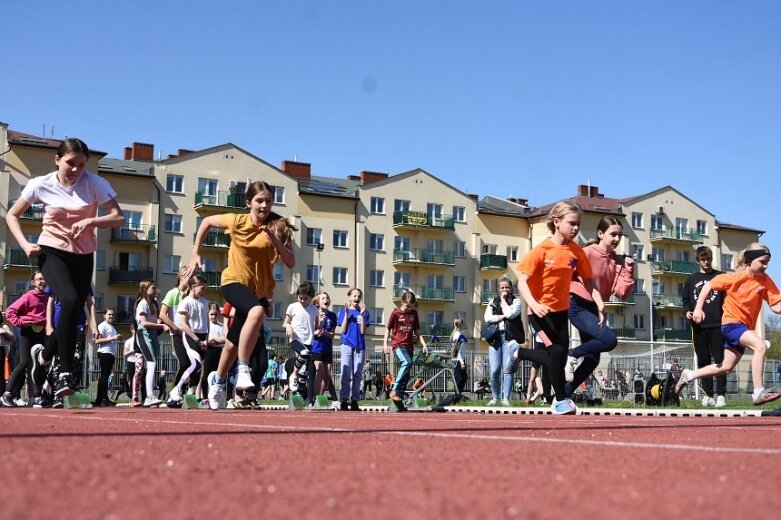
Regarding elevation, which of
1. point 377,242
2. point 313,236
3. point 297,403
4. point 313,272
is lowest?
point 297,403

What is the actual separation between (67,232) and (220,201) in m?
66.9

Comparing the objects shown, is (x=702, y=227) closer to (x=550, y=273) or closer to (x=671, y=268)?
(x=671, y=268)

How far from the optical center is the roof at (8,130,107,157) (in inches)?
2618

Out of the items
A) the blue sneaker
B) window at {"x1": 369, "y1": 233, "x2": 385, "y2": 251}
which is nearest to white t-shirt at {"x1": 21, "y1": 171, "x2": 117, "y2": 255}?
the blue sneaker

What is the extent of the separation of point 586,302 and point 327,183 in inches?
2874

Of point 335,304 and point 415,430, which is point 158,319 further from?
point 335,304

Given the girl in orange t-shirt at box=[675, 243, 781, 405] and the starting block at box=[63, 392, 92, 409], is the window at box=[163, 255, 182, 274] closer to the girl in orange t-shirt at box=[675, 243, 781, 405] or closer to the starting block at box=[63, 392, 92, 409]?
the girl in orange t-shirt at box=[675, 243, 781, 405]

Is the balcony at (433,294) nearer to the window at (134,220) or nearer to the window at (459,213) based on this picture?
the window at (459,213)

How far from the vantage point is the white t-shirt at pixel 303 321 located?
16812mm

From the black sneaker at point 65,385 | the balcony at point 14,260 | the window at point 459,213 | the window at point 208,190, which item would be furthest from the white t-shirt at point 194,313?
the window at point 459,213

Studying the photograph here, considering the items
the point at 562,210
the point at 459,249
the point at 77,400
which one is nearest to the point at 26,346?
the point at 77,400

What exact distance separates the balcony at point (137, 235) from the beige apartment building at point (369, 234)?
2.7 inches

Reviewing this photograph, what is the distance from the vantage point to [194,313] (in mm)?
15445

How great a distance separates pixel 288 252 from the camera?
966 cm
